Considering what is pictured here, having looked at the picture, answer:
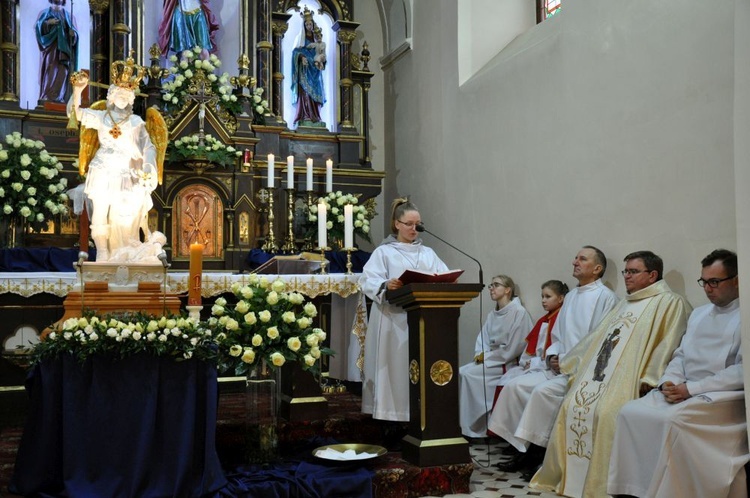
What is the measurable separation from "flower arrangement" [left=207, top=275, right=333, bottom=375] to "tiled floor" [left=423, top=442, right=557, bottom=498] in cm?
133

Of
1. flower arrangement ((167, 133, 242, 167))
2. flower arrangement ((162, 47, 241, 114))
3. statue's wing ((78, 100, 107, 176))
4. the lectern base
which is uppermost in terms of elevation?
flower arrangement ((162, 47, 241, 114))

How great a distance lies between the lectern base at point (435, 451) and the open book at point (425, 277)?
3.33 feet

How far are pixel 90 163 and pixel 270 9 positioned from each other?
A: 430 cm

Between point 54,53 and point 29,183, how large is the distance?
1.84 metres

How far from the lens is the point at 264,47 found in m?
9.96

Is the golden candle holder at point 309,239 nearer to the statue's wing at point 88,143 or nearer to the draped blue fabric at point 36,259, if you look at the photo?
the draped blue fabric at point 36,259

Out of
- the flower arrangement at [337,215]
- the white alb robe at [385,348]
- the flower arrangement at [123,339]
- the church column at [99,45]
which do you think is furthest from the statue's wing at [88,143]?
the flower arrangement at [337,215]

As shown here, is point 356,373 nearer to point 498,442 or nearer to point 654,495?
point 498,442

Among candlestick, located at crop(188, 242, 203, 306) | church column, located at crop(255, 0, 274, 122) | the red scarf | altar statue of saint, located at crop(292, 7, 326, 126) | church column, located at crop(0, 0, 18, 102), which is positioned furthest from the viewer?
altar statue of saint, located at crop(292, 7, 326, 126)

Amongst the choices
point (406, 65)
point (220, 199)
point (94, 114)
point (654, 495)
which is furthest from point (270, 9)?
point (654, 495)

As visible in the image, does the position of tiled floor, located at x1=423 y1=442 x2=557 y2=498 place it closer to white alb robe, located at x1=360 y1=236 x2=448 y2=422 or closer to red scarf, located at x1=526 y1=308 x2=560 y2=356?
white alb robe, located at x1=360 y1=236 x2=448 y2=422

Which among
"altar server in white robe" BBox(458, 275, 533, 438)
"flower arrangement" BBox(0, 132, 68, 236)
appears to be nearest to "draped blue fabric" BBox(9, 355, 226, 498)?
"altar server in white robe" BBox(458, 275, 533, 438)

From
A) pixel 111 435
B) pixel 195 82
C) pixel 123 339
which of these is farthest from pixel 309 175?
pixel 111 435

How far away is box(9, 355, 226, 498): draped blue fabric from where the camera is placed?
173 inches
